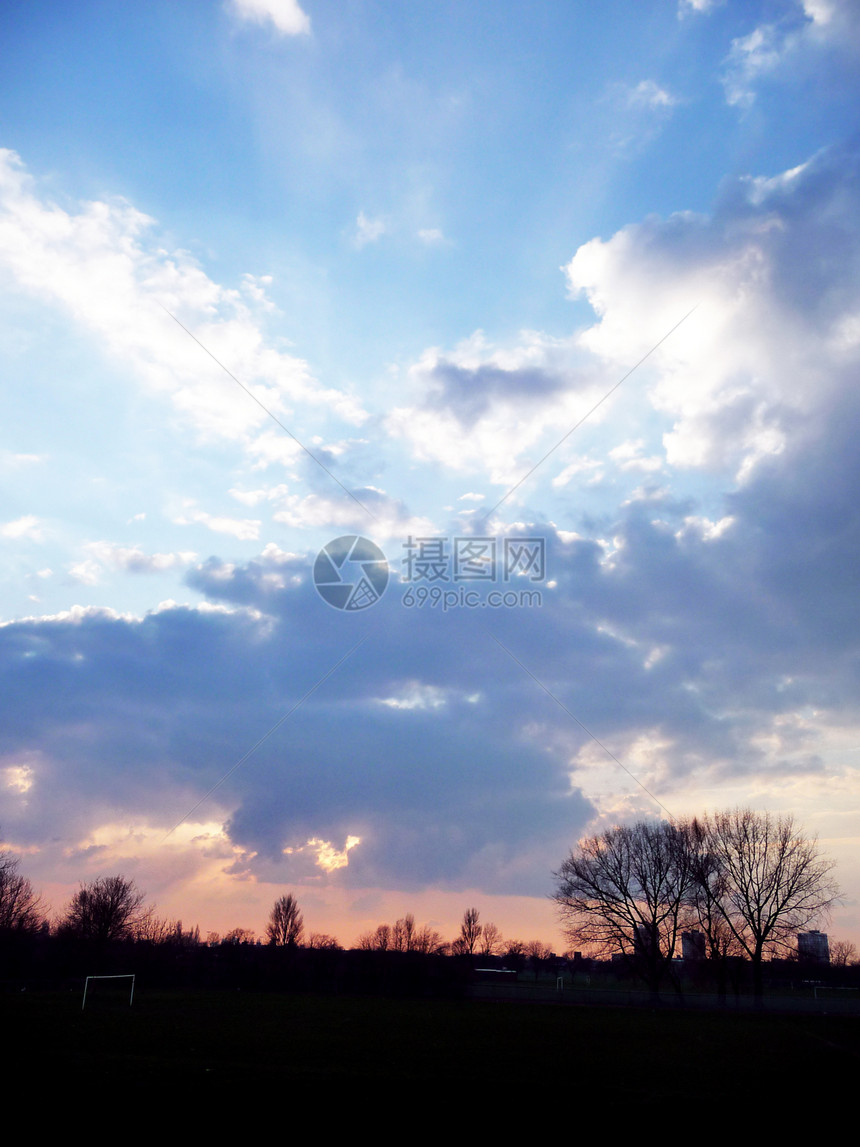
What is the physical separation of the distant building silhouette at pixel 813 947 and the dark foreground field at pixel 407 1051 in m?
23.2

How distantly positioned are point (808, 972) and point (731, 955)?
1089 cm

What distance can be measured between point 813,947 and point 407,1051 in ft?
175

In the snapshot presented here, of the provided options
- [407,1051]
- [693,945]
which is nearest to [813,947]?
[693,945]

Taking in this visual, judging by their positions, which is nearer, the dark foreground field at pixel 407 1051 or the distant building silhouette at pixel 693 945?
the dark foreground field at pixel 407 1051

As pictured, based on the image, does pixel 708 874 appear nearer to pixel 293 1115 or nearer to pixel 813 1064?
pixel 813 1064

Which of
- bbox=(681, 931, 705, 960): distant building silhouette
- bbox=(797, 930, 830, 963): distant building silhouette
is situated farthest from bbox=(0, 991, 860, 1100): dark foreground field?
bbox=(681, 931, 705, 960): distant building silhouette

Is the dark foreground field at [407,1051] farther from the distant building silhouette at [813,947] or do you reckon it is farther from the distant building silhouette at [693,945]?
the distant building silhouette at [693,945]

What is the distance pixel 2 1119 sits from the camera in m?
9.69

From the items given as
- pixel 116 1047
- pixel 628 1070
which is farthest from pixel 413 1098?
pixel 116 1047

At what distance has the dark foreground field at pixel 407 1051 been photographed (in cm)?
1516

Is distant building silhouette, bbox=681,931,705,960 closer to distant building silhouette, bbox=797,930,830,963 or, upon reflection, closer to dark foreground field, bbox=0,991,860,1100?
distant building silhouette, bbox=797,930,830,963

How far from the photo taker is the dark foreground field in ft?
49.8

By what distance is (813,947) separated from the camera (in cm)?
5966

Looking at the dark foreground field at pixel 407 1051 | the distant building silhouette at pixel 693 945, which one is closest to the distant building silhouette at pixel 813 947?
the distant building silhouette at pixel 693 945
